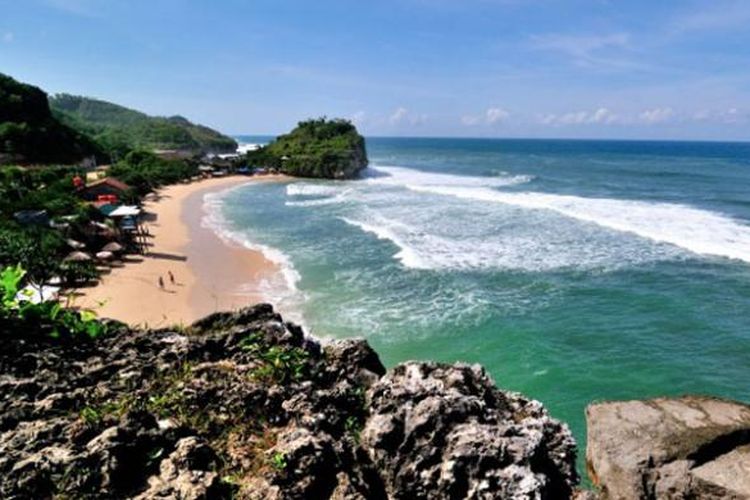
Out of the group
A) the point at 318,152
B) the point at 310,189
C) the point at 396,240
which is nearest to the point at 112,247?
the point at 396,240

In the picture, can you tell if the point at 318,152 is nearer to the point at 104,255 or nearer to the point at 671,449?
the point at 104,255

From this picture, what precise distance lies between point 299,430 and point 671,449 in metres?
4.92

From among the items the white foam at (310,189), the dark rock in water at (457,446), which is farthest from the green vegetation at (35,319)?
the white foam at (310,189)

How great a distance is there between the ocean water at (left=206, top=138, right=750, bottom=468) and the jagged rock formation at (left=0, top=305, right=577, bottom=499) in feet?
28.9

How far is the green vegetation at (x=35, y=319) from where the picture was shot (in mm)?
7051

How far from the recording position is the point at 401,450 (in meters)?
5.62

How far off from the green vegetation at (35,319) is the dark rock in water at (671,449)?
7813 millimetres

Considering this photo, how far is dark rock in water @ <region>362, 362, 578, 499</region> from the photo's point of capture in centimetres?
513

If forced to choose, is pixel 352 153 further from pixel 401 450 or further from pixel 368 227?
pixel 401 450

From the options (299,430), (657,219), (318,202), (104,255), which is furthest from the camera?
(318,202)

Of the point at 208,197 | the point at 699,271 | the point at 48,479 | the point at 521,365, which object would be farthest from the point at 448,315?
the point at 208,197

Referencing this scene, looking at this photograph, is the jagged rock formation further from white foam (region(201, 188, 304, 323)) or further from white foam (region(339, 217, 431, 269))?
white foam (region(339, 217, 431, 269))

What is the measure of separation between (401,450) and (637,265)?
2628 centimetres

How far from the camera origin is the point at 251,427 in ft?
19.6
